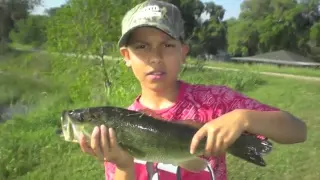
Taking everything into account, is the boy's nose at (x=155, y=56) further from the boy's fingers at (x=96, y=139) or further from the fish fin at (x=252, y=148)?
the fish fin at (x=252, y=148)

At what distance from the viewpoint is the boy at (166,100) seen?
72.1 inches

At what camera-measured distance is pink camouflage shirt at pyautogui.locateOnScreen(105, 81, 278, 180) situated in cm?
200

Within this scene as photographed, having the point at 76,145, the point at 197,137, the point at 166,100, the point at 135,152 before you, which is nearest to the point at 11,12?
the point at 76,145

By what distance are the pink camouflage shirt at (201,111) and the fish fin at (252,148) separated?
0.26 metres

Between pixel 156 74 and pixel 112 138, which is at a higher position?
pixel 156 74

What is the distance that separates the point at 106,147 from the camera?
5.85ft

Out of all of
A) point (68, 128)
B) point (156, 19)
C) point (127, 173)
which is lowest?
point (127, 173)

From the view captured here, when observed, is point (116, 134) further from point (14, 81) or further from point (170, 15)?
point (14, 81)

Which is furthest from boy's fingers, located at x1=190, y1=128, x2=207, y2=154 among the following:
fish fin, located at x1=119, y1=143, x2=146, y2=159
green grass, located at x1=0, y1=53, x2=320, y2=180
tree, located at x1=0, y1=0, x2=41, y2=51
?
tree, located at x1=0, y1=0, x2=41, y2=51

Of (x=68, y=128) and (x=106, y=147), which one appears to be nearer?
(x=106, y=147)

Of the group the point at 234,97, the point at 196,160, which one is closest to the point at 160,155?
the point at 196,160

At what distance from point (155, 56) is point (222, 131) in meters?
0.53

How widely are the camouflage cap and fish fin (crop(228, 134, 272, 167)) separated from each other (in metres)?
0.60

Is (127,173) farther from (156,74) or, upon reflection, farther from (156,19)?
(156,19)
